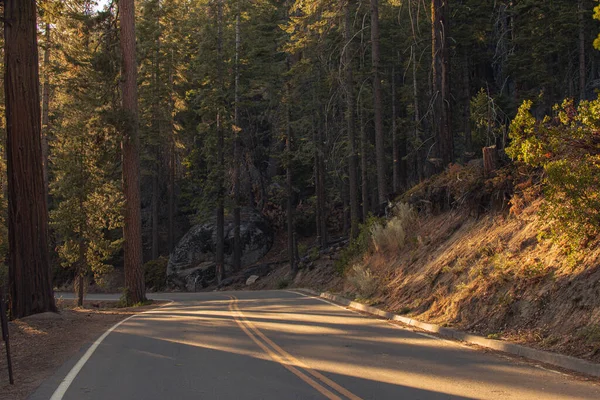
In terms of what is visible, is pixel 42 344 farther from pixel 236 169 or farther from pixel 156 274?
pixel 156 274

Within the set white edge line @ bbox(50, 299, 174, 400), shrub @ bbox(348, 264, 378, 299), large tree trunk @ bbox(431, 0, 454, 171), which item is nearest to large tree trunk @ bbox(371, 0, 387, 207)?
large tree trunk @ bbox(431, 0, 454, 171)

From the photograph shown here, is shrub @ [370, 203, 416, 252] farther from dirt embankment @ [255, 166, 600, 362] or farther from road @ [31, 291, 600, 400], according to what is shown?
road @ [31, 291, 600, 400]

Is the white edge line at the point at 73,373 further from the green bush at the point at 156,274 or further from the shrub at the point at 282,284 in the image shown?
the green bush at the point at 156,274

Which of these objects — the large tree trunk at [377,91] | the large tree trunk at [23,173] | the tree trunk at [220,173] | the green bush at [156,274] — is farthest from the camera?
the green bush at [156,274]

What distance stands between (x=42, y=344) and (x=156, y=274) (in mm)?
34363

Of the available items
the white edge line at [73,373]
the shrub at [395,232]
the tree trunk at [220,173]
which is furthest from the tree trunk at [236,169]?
the white edge line at [73,373]

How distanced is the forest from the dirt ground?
113 centimetres

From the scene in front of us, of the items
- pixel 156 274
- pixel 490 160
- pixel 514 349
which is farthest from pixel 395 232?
pixel 156 274

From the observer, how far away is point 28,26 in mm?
16016

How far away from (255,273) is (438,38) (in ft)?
77.3

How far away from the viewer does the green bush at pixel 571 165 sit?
10.0m

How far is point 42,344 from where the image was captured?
40.9ft

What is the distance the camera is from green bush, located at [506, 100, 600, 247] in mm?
10000

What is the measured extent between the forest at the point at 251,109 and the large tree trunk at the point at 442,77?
78mm
